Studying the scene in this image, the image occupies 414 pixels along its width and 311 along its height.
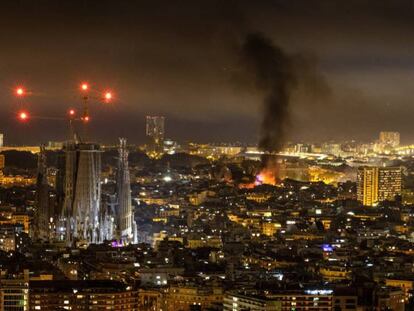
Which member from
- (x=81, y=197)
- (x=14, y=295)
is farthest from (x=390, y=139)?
(x=14, y=295)

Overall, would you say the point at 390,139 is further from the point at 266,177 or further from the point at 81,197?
the point at 81,197

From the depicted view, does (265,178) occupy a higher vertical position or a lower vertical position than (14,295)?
higher

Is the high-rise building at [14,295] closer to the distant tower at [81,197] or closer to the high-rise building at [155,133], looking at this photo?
the distant tower at [81,197]

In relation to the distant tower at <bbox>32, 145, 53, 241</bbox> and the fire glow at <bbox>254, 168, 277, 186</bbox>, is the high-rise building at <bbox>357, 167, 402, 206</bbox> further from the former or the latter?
the distant tower at <bbox>32, 145, 53, 241</bbox>

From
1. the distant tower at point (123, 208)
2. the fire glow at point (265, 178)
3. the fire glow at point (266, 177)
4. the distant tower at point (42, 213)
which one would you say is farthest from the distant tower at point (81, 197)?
the fire glow at point (266, 177)

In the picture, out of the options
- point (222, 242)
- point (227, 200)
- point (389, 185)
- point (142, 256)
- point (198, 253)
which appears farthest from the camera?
point (389, 185)

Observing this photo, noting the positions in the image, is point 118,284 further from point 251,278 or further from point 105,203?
point 105,203

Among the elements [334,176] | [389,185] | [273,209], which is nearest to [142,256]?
[273,209]
